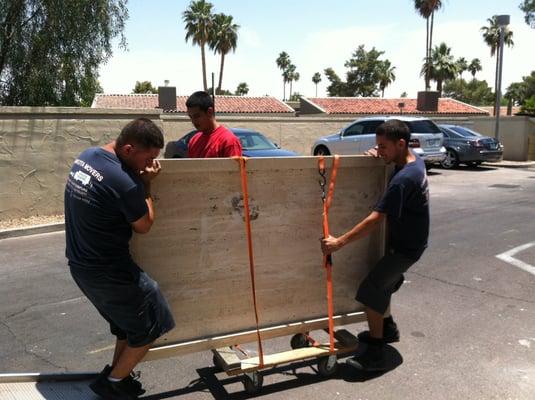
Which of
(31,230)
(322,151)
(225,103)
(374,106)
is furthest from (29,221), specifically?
(374,106)

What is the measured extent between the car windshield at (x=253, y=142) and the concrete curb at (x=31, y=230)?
491 centimetres

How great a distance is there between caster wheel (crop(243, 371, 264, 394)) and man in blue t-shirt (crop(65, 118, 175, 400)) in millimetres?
674

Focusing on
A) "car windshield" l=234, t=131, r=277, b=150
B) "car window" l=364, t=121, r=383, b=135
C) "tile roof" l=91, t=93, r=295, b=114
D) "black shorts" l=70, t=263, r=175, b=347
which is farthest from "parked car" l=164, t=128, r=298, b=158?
"tile roof" l=91, t=93, r=295, b=114

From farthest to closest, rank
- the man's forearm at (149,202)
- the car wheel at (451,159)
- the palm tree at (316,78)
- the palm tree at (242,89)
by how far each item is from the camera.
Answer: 1. the palm tree at (316,78)
2. the palm tree at (242,89)
3. the car wheel at (451,159)
4. the man's forearm at (149,202)

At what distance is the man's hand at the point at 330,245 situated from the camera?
359cm

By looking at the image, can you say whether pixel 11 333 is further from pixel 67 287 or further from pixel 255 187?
pixel 255 187

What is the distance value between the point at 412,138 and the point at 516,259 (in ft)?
29.1

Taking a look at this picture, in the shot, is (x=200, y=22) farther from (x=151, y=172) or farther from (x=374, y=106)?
(x=151, y=172)

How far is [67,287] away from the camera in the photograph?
564 centimetres

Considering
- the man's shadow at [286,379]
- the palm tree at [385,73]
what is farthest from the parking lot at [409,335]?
the palm tree at [385,73]

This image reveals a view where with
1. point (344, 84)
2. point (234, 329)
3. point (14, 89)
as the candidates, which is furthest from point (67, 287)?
point (344, 84)

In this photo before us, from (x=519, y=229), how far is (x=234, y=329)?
675cm

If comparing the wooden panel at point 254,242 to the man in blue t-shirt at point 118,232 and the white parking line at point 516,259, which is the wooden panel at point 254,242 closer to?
the man in blue t-shirt at point 118,232

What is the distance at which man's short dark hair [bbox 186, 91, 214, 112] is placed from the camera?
4070 millimetres
